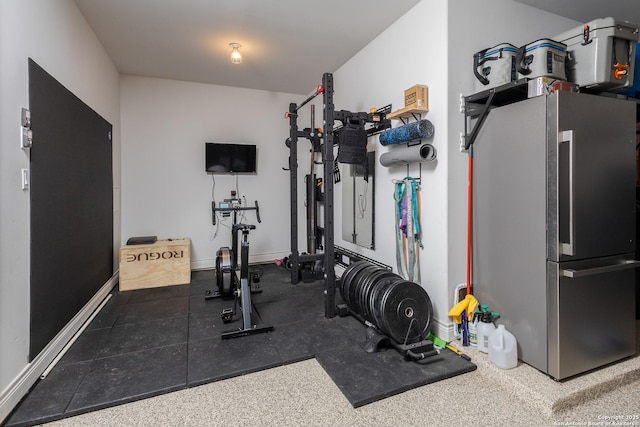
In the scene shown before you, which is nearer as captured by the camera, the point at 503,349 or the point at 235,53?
the point at 503,349

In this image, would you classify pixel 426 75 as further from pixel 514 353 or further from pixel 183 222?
pixel 183 222

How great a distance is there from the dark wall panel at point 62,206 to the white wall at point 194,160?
100cm

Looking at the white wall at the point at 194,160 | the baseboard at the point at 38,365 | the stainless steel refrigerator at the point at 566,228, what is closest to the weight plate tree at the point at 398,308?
the stainless steel refrigerator at the point at 566,228

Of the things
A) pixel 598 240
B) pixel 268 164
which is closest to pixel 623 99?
pixel 598 240

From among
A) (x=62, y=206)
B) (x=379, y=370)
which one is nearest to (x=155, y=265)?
(x=62, y=206)

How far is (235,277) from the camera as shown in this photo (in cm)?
373

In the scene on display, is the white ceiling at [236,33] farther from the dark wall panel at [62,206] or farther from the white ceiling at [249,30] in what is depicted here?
the dark wall panel at [62,206]

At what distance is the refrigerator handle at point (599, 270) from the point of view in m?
2.05

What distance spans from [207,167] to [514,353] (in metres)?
4.54

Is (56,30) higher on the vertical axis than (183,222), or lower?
higher

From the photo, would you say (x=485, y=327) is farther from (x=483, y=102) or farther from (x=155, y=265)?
(x=155, y=265)

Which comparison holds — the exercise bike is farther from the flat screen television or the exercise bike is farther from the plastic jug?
the plastic jug

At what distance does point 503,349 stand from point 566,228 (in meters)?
0.94

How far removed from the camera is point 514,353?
2264 mm
